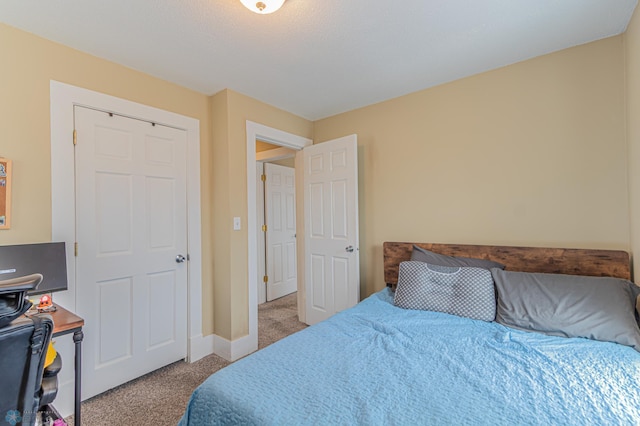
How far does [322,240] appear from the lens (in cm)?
309

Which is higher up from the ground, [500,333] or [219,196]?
[219,196]

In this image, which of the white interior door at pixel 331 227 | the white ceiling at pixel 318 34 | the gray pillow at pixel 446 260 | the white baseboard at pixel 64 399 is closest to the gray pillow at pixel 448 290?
the gray pillow at pixel 446 260

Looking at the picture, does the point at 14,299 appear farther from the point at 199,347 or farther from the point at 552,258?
the point at 552,258

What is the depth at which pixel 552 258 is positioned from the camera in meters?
2.02

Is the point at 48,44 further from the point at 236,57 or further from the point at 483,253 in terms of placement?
the point at 483,253

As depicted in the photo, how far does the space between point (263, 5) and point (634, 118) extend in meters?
2.20

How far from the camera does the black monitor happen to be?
5.00 feet

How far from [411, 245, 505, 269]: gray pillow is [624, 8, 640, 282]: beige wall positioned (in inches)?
29.5

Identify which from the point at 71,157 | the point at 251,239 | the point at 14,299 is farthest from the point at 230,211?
the point at 14,299

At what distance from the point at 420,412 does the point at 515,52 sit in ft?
7.80

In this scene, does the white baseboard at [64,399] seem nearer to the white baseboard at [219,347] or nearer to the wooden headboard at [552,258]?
the white baseboard at [219,347]

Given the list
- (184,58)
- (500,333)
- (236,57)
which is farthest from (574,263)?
(184,58)

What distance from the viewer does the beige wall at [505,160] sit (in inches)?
76.0

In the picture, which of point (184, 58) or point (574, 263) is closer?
point (574, 263)
